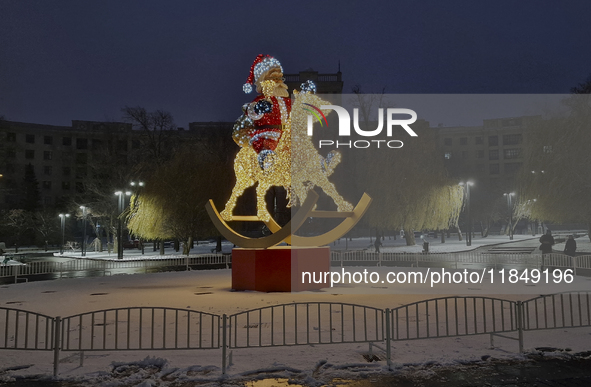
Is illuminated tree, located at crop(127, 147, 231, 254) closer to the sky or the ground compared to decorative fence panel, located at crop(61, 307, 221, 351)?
closer to the sky

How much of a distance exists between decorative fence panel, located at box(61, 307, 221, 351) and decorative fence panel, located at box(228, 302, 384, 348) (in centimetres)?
53

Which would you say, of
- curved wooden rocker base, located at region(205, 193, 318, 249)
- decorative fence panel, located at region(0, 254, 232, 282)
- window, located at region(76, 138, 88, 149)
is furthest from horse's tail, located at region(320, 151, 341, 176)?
window, located at region(76, 138, 88, 149)

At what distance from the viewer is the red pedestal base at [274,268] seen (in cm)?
1408

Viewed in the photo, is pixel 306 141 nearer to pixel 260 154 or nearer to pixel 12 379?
pixel 260 154

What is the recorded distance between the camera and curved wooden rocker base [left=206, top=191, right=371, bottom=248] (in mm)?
13531

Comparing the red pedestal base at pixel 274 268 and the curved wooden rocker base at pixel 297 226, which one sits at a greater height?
the curved wooden rocker base at pixel 297 226

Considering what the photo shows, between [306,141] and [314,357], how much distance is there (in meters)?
8.63

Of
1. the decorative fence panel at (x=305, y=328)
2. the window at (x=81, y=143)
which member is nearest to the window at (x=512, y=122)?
the window at (x=81, y=143)

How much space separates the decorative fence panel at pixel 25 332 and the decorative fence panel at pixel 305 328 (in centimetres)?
288

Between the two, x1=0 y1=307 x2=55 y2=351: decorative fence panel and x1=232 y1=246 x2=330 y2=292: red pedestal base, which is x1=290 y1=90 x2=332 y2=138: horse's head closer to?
x1=232 y1=246 x2=330 y2=292: red pedestal base

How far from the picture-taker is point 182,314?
10.7 metres

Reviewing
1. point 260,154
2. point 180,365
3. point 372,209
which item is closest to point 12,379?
point 180,365

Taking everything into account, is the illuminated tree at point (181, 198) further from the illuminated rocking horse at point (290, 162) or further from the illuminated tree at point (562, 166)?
the illuminated tree at point (562, 166)

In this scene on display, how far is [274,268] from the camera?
14.2 metres
